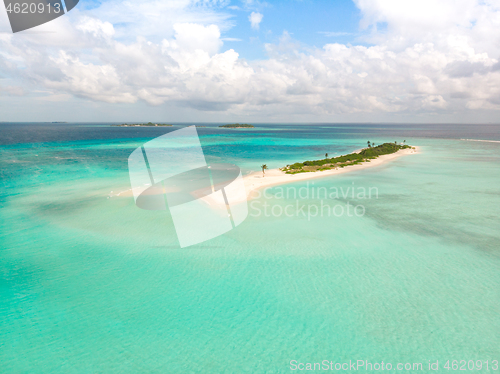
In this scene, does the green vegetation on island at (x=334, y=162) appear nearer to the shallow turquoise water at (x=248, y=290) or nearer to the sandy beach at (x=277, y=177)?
the sandy beach at (x=277, y=177)

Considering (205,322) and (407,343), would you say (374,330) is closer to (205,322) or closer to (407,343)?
(407,343)

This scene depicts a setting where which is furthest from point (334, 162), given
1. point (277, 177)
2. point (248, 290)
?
point (248, 290)

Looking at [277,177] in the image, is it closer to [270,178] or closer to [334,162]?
[270,178]

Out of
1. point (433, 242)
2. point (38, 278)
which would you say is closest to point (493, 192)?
point (433, 242)

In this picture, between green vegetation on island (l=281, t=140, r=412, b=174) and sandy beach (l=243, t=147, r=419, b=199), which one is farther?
green vegetation on island (l=281, t=140, r=412, b=174)

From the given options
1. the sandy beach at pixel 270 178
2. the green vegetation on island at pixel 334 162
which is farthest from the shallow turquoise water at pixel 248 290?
the green vegetation on island at pixel 334 162

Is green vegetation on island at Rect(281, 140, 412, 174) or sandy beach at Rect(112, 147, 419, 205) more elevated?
green vegetation on island at Rect(281, 140, 412, 174)

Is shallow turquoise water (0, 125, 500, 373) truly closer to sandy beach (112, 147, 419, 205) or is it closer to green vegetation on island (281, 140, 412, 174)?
sandy beach (112, 147, 419, 205)

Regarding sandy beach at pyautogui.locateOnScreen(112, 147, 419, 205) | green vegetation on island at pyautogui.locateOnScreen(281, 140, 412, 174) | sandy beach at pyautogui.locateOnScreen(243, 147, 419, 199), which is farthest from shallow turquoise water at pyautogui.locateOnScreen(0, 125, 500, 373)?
green vegetation on island at pyautogui.locateOnScreen(281, 140, 412, 174)
